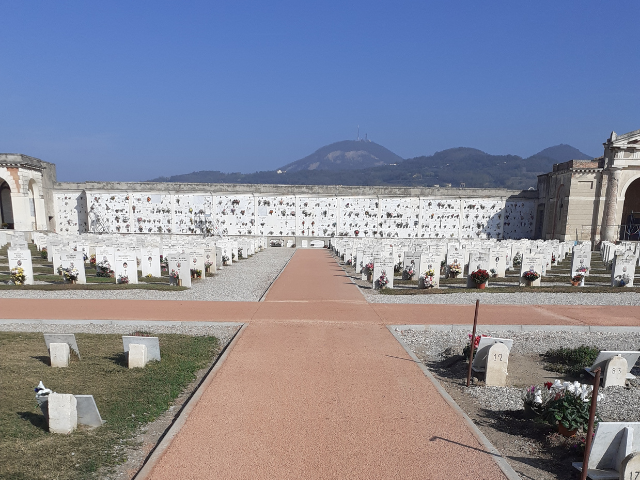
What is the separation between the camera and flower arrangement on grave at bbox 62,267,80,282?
564 inches

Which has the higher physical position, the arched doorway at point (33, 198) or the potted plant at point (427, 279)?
the arched doorway at point (33, 198)

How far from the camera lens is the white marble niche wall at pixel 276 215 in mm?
35688

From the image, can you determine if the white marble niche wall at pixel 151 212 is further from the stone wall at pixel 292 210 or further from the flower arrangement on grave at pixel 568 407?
the flower arrangement on grave at pixel 568 407

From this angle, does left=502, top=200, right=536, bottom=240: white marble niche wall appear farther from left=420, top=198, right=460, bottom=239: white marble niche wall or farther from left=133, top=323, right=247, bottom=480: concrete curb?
left=133, top=323, right=247, bottom=480: concrete curb

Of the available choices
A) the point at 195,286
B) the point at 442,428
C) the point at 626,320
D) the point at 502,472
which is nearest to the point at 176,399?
the point at 442,428

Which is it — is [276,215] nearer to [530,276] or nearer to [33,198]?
[33,198]

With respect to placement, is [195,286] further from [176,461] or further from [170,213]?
[170,213]

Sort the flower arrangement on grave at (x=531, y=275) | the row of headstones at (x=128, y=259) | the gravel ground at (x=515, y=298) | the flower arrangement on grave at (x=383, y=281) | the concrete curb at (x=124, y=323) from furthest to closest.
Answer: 1. the flower arrangement on grave at (x=531, y=275)
2. the flower arrangement on grave at (x=383, y=281)
3. the row of headstones at (x=128, y=259)
4. the gravel ground at (x=515, y=298)
5. the concrete curb at (x=124, y=323)

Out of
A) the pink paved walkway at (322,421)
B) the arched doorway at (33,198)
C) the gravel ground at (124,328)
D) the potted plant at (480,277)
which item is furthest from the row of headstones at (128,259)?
the arched doorway at (33,198)

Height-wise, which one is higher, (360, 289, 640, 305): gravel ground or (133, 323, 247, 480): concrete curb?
(133, 323, 247, 480): concrete curb

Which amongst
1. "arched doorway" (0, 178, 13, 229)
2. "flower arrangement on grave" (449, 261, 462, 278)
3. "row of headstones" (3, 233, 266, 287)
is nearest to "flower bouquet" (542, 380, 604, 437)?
"row of headstones" (3, 233, 266, 287)

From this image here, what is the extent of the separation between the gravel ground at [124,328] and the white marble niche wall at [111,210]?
27792 mm

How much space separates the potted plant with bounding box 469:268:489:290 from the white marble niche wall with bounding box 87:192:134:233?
101 ft

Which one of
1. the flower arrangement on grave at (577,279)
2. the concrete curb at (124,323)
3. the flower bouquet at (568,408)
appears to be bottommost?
the flower arrangement on grave at (577,279)
